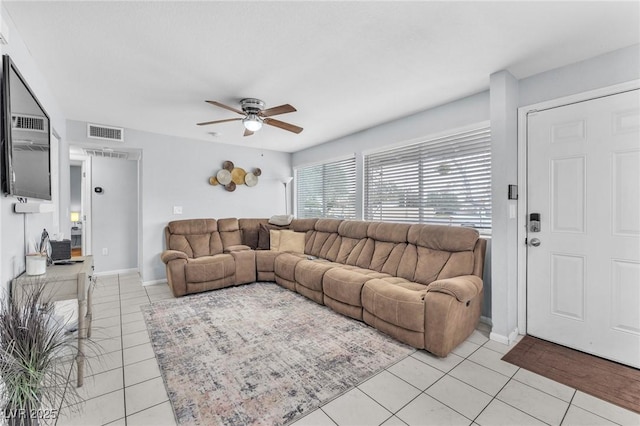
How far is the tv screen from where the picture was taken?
147 centimetres

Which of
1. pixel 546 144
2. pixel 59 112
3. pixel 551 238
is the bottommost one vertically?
pixel 551 238

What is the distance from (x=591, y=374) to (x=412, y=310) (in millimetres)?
1283

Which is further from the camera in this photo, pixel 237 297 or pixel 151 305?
pixel 237 297

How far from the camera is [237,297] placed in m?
3.71

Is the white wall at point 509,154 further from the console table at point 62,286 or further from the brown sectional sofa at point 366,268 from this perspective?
the console table at point 62,286

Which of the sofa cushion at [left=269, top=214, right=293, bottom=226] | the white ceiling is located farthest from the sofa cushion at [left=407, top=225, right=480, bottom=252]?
the sofa cushion at [left=269, top=214, right=293, bottom=226]

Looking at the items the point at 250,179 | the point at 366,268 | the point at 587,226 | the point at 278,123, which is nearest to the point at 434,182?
the point at 366,268

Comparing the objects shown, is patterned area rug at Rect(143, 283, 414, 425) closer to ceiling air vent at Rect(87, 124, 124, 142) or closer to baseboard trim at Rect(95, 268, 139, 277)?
baseboard trim at Rect(95, 268, 139, 277)

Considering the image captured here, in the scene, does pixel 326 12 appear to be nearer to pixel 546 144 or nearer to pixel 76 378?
pixel 546 144

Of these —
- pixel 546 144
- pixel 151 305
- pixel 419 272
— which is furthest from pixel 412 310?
pixel 151 305

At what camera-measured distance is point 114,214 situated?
16.8 ft

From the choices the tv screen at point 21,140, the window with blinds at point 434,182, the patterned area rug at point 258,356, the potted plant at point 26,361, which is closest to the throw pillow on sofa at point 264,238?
the patterned area rug at point 258,356

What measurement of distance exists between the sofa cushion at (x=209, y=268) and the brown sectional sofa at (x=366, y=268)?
0.01m

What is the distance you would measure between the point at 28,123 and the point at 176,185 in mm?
2930
